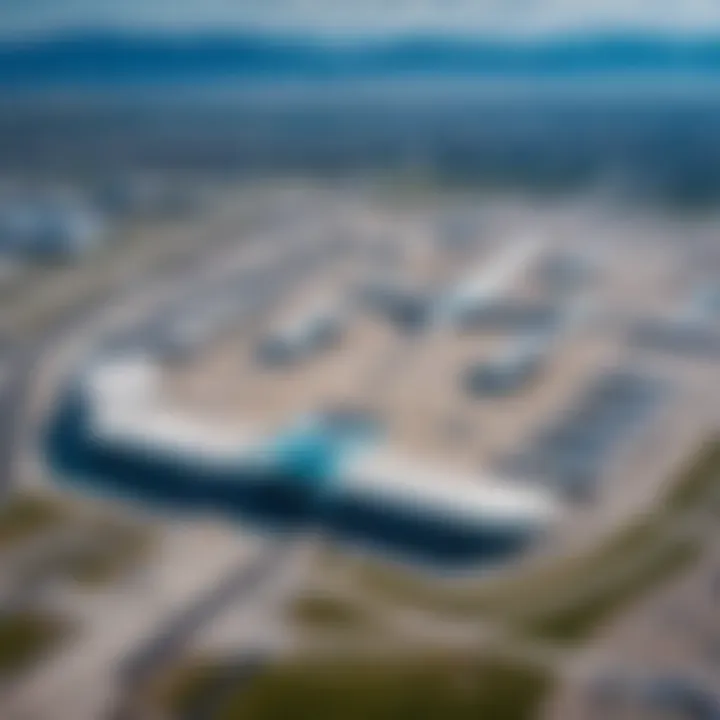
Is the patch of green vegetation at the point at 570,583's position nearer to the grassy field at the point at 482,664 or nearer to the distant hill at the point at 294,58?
the grassy field at the point at 482,664

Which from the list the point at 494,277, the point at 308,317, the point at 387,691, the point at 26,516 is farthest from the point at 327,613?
the point at 494,277

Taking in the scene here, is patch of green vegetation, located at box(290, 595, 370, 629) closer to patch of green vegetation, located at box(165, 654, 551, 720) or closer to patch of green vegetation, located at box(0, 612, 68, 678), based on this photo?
patch of green vegetation, located at box(165, 654, 551, 720)

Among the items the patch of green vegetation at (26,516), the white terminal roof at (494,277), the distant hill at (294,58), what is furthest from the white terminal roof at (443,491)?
the distant hill at (294,58)

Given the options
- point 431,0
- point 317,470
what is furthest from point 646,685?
point 431,0

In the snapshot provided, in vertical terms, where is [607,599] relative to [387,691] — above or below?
above

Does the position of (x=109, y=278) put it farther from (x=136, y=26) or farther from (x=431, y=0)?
(x=431, y=0)

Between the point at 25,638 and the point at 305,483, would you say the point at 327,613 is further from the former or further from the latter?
the point at 25,638

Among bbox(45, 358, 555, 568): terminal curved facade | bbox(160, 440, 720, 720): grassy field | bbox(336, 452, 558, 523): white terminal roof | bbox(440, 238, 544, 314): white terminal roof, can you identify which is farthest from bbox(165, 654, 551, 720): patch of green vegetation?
bbox(440, 238, 544, 314): white terminal roof
